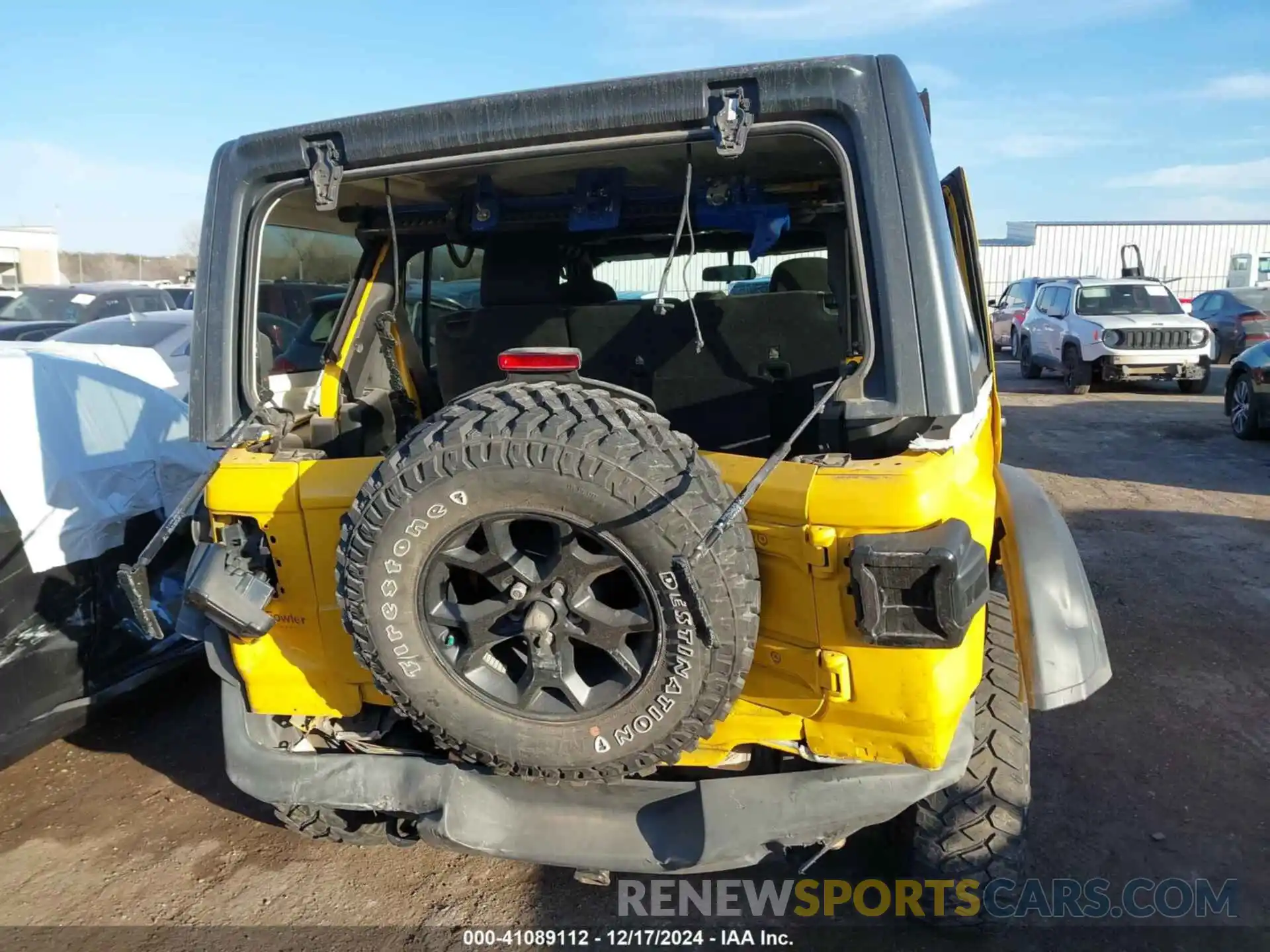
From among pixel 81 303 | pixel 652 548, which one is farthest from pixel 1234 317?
pixel 81 303

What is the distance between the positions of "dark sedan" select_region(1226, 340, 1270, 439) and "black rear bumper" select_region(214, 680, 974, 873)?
8661 millimetres

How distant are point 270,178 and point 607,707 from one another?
1.70 meters

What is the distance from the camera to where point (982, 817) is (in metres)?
2.36

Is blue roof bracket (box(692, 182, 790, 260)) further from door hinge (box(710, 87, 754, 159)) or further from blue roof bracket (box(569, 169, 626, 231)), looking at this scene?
door hinge (box(710, 87, 754, 159))

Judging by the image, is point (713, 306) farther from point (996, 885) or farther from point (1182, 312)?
point (1182, 312)

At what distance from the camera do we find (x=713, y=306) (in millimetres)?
2924

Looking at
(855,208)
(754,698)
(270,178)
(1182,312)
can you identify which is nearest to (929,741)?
(754,698)

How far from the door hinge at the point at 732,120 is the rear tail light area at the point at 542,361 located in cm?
59

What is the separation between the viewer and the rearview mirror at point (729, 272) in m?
3.38

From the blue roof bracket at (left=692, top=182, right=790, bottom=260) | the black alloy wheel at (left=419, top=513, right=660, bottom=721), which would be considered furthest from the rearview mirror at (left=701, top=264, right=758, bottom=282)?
the black alloy wheel at (left=419, top=513, right=660, bottom=721)

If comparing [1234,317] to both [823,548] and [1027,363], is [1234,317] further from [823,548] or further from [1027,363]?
[823,548]

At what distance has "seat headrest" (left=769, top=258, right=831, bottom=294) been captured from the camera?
3.31 meters

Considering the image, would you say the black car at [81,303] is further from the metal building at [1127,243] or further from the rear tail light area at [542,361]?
the metal building at [1127,243]

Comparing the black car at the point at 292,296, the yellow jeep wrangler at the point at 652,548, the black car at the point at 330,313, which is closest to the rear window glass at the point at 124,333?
the black car at the point at 330,313
